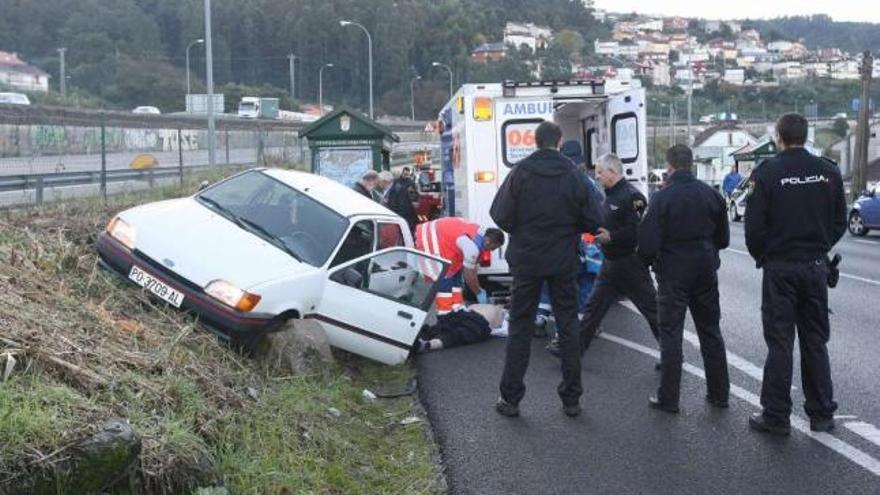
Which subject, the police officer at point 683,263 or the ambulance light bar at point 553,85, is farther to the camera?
the ambulance light bar at point 553,85

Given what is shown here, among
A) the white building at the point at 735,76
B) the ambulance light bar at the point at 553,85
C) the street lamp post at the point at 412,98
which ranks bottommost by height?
the ambulance light bar at the point at 553,85

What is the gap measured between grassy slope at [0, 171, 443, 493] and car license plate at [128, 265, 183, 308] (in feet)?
0.35

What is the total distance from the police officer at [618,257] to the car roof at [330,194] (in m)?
2.29

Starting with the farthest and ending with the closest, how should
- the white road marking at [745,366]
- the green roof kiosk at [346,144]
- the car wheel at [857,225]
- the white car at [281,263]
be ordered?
the car wheel at [857,225] → the green roof kiosk at [346,144] → the white road marking at [745,366] → the white car at [281,263]

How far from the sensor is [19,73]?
76.9 meters

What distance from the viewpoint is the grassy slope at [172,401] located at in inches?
180

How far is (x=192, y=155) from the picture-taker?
31.7m

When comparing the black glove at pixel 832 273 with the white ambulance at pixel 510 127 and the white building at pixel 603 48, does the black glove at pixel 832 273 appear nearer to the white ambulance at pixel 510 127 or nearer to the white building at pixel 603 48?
the white ambulance at pixel 510 127

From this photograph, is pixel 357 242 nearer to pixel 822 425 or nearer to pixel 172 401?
pixel 172 401

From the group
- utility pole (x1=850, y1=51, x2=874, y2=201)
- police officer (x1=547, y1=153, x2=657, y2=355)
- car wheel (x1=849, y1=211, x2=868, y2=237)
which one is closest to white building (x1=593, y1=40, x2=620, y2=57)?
utility pole (x1=850, y1=51, x2=874, y2=201)

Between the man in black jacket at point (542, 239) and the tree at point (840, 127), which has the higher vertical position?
the tree at point (840, 127)

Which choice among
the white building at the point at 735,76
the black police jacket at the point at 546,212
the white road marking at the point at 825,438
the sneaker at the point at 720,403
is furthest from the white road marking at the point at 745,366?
the white building at the point at 735,76

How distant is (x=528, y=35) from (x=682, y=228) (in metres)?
120

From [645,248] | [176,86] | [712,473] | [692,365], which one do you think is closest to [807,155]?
[645,248]
